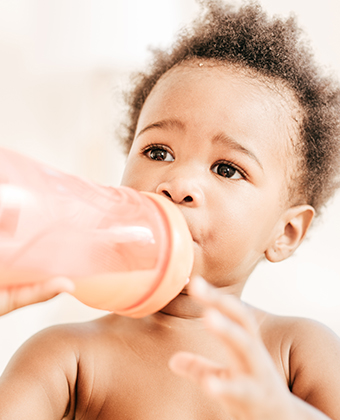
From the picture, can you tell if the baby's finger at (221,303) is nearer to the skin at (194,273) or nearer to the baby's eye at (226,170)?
the skin at (194,273)

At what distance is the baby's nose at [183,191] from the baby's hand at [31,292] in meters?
0.25

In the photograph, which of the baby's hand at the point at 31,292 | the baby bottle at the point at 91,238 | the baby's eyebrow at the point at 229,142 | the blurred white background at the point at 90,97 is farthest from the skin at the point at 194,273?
the blurred white background at the point at 90,97

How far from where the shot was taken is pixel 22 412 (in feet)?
2.59

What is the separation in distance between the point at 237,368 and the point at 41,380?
45cm

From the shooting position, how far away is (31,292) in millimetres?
590

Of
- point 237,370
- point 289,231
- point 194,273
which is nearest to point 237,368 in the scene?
point 237,370

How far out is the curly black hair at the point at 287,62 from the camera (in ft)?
3.17

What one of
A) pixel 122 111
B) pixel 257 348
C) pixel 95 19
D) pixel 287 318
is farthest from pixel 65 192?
pixel 95 19

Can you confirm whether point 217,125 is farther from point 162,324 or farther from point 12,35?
point 12,35

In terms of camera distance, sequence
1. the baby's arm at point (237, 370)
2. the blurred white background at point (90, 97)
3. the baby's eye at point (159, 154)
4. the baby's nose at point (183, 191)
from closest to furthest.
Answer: the baby's arm at point (237, 370), the baby's nose at point (183, 191), the baby's eye at point (159, 154), the blurred white background at point (90, 97)

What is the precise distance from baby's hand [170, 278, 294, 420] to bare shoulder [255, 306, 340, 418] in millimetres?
379

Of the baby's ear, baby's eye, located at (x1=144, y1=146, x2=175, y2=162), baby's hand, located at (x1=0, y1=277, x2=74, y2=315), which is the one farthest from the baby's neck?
baby's hand, located at (x1=0, y1=277, x2=74, y2=315)

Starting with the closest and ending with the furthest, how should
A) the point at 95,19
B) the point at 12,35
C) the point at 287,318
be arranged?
the point at 287,318
the point at 12,35
the point at 95,19

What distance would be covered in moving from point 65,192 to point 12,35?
36.1 inches
